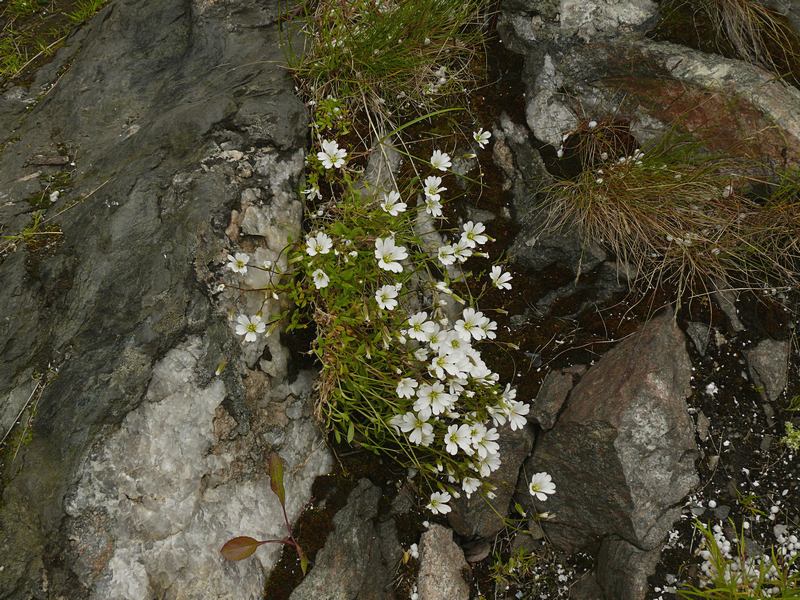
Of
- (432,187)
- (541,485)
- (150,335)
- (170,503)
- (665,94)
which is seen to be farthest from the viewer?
(665,94)

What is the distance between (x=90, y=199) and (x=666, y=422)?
343 centimetres

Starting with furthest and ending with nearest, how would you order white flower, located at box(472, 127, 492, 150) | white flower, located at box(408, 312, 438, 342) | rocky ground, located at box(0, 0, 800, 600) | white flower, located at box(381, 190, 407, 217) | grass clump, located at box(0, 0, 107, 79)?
grass clump, located at box(0, 0, 107, 79), white flower, located at box(472, 127, 492, 150), white flower, located at box(381, 190, 407, 217), white flower, located at box(408, 312, 438, 342), rocky ground, located at box(0, 0, 800, 600)

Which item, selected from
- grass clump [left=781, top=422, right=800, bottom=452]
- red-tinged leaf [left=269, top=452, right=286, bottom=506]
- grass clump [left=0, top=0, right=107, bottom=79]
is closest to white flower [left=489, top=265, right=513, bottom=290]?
red-tinged leaf [left=269, top=452, right=286, bottom=506]

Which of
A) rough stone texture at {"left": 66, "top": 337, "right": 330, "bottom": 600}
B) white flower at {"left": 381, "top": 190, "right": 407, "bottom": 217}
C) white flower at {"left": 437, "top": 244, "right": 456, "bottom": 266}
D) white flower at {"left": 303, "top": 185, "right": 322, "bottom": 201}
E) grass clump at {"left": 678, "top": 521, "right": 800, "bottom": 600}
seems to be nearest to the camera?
rough stone texture at {"left": 66, "top": 337, "right": 330, "bottom": 600}

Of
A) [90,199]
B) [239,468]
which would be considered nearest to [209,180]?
[90,199]

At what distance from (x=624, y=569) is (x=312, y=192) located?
2.71m

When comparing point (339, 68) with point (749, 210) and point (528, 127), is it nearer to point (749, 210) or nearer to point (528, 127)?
point (528, 127)

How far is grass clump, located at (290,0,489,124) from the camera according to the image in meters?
3.86

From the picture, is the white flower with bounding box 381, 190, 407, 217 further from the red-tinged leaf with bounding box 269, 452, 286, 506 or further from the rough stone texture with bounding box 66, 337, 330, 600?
the red-tinged leaf with bounding box 269, 452, 286, 506

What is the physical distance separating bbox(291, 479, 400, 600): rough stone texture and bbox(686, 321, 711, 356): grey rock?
2074 millimetres

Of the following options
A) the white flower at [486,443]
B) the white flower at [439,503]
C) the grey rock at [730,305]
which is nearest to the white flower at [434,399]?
the white flower at [486,443]

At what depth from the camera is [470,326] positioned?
326 centimetres

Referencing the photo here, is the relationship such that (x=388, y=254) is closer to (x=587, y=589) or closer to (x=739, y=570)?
(x=587, y=589)

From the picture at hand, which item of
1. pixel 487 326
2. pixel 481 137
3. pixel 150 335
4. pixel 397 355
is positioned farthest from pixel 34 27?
pixel 487 326
